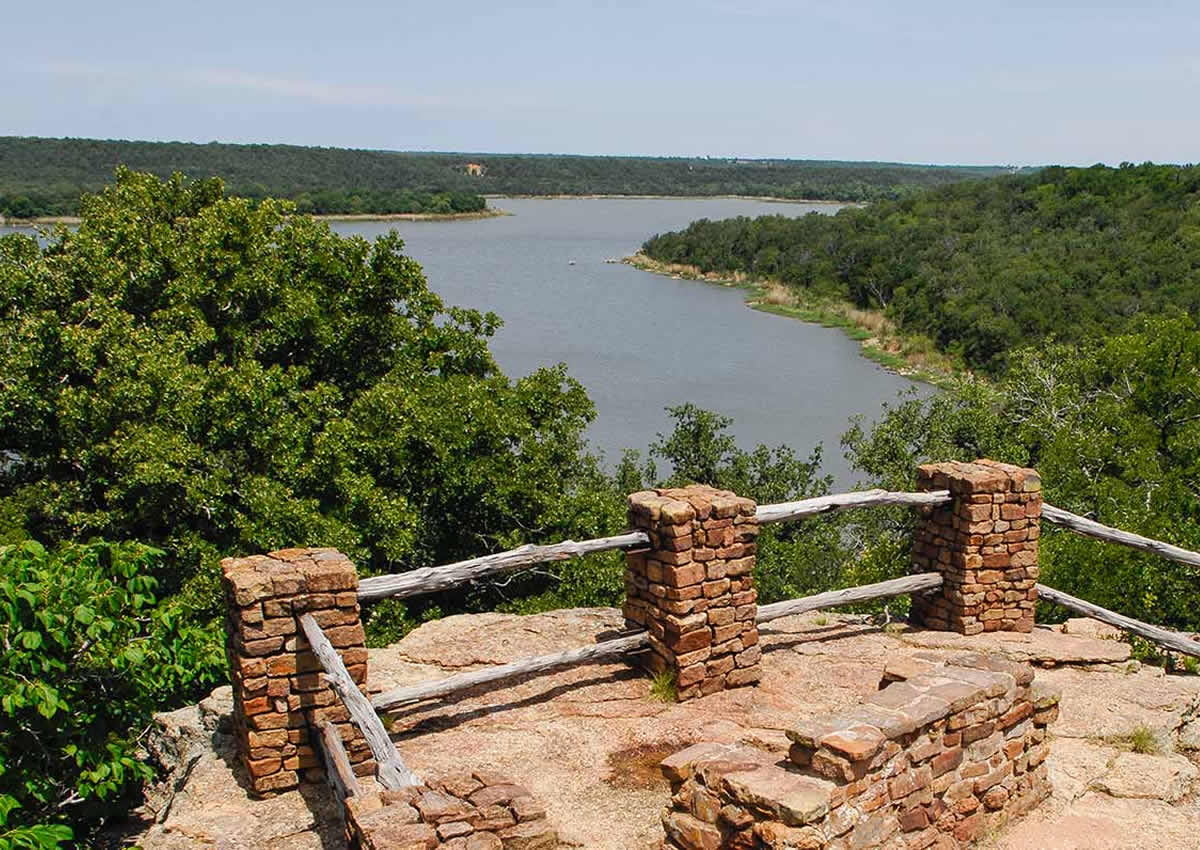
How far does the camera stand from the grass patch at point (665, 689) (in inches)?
291

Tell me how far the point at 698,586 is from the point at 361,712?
2686mm

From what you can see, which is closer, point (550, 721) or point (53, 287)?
point (550, 721)

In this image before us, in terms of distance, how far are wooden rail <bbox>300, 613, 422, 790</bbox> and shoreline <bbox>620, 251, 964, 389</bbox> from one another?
33.3m

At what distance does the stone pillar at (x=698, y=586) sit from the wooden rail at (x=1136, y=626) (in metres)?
3.08

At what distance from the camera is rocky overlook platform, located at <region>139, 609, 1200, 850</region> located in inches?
229

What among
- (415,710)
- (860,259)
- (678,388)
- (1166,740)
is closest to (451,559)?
(415,710)

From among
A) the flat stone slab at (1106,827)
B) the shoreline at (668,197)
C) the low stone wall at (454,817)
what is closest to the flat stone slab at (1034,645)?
the flat stone slab at (1106,827)

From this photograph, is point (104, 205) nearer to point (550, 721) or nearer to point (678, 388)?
point (550, 721)

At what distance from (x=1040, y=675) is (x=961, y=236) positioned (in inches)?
2470

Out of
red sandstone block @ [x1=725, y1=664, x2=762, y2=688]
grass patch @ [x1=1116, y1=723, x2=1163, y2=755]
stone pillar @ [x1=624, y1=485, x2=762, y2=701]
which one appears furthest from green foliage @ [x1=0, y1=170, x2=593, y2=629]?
grass patch @ [x1=1116, y1=723, x2=1163, y2=755]

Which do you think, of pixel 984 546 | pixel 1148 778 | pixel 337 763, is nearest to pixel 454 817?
pixel 337 763

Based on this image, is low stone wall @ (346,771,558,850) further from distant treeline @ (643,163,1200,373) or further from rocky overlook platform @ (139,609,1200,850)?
distant treeline @ (643,163,1200,373)

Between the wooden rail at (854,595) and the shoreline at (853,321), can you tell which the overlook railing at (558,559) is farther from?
the shoreline at (853,321)

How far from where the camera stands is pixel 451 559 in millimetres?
14930
